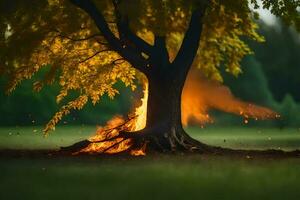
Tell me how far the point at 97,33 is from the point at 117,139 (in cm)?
440

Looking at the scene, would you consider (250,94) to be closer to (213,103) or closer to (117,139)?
(213,103)

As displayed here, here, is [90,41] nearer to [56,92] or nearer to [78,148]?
[78,148]

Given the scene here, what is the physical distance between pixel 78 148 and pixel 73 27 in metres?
4.77

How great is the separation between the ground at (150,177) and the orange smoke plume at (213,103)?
21.2 m

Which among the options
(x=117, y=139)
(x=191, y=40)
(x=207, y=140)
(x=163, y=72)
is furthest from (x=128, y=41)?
(x=207, y=140)

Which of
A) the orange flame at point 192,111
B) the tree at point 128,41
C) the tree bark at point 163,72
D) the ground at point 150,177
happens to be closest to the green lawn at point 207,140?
the orange flame at point 192,111

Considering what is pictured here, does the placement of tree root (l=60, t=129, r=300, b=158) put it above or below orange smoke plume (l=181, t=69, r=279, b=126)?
above

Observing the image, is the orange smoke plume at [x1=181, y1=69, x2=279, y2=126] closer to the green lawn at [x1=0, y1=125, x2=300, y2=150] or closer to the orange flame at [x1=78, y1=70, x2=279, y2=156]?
the orange flame at [x1=78, y1=70, x2=279, y2=156]

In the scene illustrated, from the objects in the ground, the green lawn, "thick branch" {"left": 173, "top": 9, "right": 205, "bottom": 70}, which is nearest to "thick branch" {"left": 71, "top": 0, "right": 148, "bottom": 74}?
"thick branch" {"left": 173, "top": 9, "right": 205, "bottom": 70}

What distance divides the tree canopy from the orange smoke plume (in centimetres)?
1272

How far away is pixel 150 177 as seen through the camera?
1733 cm

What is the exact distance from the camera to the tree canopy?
2511 cm

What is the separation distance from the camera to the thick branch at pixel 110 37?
25812 mm

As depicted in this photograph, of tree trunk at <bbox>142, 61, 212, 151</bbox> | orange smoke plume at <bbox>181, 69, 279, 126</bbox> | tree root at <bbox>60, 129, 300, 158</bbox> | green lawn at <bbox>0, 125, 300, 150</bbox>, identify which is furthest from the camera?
orange smoke plume at <bbox>181, 69, 279, 126</bbox>
